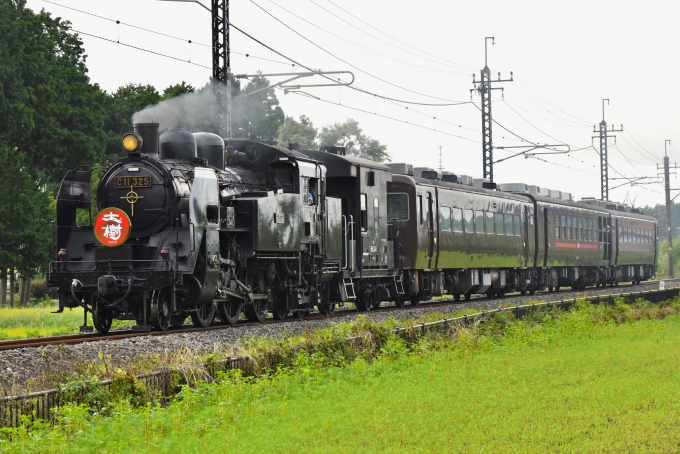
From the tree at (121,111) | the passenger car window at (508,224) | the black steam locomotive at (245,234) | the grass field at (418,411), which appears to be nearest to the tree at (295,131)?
the tree at (121,111)

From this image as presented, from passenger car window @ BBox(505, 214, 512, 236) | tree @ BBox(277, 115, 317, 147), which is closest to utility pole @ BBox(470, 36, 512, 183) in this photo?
passenger car window @ BBox(505, 214, 512, 236)

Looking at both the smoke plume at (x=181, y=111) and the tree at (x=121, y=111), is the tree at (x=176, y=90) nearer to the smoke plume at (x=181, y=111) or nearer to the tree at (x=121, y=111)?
the tree at (x=121, y=111)

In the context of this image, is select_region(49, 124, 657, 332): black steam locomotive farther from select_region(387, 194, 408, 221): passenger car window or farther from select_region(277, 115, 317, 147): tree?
select_region(277, 115, 317, 147): tree

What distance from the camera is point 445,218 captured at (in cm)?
3008

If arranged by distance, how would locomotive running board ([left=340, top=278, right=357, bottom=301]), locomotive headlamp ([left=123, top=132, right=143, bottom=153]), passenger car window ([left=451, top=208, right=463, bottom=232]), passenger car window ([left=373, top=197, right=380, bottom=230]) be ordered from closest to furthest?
locomotive headlamp ([left=123, top=132, right=143, bottom=153]) < locomotive running board ([left=340, top=278, right=357, bottom=301]) < passenger car window ([left=373, top=197, right=380, bottom=230]) < passenger car window ([left=451, top=208, right=463, bottom=232])

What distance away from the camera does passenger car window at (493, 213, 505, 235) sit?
34375 millimetres

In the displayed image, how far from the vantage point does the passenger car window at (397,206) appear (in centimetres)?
2770

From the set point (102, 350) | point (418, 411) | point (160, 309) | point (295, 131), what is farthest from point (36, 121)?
point (295, 131)

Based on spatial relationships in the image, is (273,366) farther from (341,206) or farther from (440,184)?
(440,184)

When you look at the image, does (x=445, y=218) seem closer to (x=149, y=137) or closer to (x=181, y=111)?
(x=181, y=111)

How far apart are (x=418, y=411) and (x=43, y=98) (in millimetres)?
34966

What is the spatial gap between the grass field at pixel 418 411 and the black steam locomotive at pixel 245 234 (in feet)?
15.5

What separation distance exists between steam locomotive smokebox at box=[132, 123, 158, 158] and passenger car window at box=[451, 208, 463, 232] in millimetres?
13152

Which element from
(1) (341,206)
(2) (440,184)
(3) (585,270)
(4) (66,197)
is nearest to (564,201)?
(3) (585,270)
